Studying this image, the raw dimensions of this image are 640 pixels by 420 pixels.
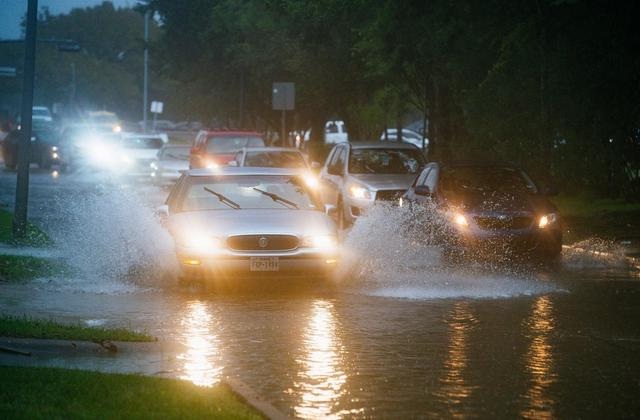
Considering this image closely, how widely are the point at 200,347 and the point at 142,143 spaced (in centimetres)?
4493

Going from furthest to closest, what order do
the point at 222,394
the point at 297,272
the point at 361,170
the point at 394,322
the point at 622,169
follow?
the point at 622,169 → the point at 361,170 → the point at 297,272 → the point at 394,322 → the point at 222,394

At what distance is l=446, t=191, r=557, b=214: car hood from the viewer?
1992 centimetres

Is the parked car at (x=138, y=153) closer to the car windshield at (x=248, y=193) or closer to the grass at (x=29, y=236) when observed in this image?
the grass at (x=29, y=236)

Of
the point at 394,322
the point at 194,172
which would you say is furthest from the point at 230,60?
the point at 394,322

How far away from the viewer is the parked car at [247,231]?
604 inches

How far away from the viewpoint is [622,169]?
104ft

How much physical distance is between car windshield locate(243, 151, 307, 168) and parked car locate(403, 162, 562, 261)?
11.8m

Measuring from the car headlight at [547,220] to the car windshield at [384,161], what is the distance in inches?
287

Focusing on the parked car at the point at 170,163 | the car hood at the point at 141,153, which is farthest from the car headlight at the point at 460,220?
the car hood at the point at 141,153

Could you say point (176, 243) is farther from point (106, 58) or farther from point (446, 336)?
point (106, 58)

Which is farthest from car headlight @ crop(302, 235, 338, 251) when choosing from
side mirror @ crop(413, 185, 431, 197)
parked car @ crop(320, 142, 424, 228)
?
parked car @ crop(320, 142, 424, 228)

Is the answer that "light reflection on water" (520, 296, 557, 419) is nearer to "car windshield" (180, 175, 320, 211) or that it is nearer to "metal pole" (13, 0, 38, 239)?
"car windshield" (180, 175, 320, 211)

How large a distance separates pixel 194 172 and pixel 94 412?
910 centimetres

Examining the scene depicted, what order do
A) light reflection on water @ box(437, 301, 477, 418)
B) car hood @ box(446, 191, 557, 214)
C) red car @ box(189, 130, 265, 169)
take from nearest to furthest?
1. light reflection on water @ box(437, 301, 477, 418)
2. car hood @ box(446, 191, 557, 214)
3. red car @ box(189, 130, 265, 169)
